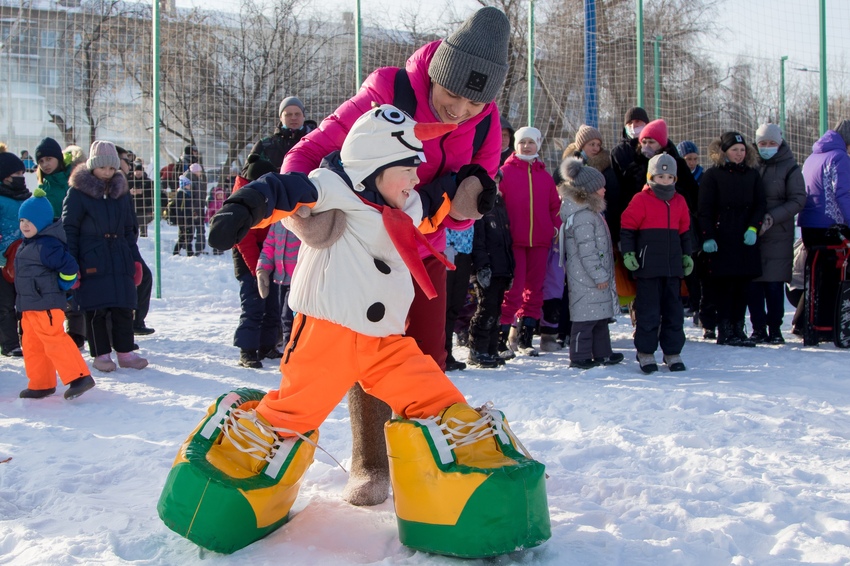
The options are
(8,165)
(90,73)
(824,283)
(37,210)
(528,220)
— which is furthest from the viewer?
(90,73)

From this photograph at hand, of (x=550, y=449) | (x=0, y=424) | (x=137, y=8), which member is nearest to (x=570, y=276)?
(x=550, y=449)

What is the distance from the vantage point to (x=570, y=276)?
6.01 metres

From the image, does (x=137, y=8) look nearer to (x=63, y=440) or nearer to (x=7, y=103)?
(x=7, y=103)

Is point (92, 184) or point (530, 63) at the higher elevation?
point (530, 63)

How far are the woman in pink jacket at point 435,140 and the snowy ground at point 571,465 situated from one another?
0.97 ft

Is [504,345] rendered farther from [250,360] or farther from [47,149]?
[47,149]

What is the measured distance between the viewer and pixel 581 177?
19.7ft

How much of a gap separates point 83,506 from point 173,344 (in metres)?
4.14

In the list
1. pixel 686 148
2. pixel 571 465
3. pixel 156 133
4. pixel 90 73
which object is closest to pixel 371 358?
pixel 571 465

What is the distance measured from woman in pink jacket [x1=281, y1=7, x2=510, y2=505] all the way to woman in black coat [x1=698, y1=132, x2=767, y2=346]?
421 cm

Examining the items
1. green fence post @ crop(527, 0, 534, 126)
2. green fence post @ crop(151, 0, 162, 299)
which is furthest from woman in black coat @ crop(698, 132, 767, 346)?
green fence post @ crop(151, 0, 162, 299)

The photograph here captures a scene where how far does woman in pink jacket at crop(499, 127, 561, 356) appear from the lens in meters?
6.36

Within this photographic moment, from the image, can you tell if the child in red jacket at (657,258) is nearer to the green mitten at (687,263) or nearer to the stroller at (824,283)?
the green mitten at (687,263)

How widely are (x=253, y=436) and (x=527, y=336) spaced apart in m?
4.32
